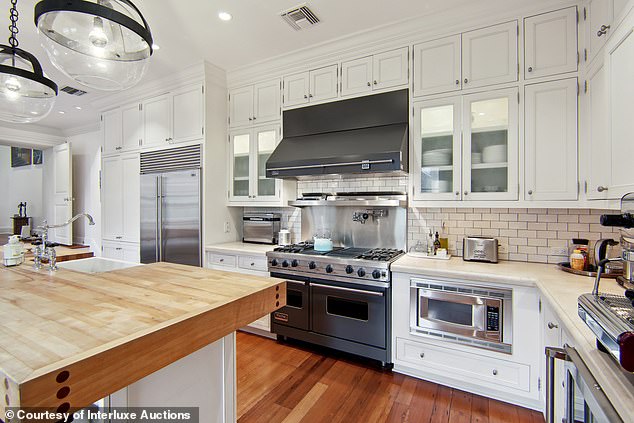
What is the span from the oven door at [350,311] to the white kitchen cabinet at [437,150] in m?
1.01

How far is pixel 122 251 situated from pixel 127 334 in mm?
→ 4076

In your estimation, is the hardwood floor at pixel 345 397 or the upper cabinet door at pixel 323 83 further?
the upper cabinet door at pixel 323 83

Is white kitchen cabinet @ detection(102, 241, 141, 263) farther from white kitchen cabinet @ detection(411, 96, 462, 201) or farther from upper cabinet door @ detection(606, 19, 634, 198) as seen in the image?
upper cabinet door @ detection(606, 19, 634, 198)

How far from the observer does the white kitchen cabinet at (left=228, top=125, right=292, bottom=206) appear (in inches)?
138

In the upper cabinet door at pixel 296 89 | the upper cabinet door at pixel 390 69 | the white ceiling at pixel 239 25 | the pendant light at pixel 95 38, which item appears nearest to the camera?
the pendant light at pixel 95 38

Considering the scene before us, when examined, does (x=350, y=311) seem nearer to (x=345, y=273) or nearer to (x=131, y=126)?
(x=345, y=273)

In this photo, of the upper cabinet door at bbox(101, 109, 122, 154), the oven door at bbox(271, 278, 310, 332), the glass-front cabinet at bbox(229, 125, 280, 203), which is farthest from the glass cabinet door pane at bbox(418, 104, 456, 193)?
the upper cabinet door at bbox(101, 109, 122, 154)

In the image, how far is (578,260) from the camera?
2.11 metres

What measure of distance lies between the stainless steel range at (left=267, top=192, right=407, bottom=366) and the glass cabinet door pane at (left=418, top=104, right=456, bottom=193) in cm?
33

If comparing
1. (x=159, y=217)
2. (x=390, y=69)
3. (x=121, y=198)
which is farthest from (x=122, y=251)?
(x=390, y=69)

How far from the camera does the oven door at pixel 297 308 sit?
2877 mm

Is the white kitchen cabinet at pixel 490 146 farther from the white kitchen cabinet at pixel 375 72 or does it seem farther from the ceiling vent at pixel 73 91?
the ceiling vent at pixel 73 91

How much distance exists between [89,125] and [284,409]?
6.79 metres

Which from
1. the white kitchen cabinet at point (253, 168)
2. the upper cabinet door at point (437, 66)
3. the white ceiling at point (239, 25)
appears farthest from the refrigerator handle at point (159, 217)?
the upper cabinet door at point (437, 66)
